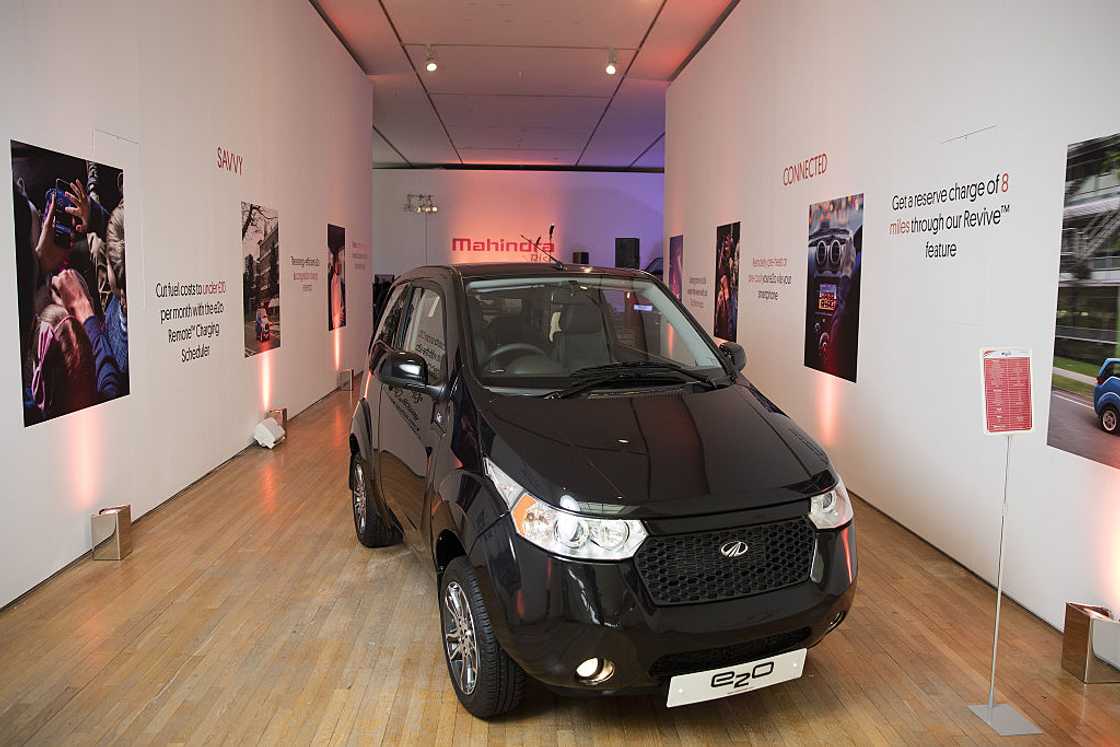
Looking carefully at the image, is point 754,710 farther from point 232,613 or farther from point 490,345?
point 232,613

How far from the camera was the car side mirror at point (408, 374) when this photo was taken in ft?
10.7

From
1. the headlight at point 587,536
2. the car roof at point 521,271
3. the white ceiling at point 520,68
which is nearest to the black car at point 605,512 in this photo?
the headlight at point 587,536

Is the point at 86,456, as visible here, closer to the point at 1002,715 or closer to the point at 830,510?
the point at 830,510

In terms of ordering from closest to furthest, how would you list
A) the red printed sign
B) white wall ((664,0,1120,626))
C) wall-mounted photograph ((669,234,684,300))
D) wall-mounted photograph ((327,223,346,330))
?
the red printed sign
white wall ((664,0,1120,626))
wall-mounted photograph ((327,223,346,330))
wall-mounted photograph ((669,234,684,300))

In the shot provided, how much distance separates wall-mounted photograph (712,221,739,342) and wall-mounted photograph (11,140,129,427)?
225 inches

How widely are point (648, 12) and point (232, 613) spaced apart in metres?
7.57

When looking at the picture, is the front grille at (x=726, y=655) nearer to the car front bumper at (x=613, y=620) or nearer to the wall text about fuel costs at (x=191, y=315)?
the car front bumper at (x=613, y=620)

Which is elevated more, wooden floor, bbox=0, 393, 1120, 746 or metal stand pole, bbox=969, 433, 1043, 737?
metal stand pole, bbox=969, 433, 1043, 737

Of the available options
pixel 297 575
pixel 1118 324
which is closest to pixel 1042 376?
pixel 1118 324

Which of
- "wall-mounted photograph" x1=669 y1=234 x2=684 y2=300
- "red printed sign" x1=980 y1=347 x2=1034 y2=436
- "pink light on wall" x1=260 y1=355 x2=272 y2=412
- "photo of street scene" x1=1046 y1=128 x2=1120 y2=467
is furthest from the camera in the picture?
"wall-mounted photograph" x1=669 y1=234 x2=684 y2=300

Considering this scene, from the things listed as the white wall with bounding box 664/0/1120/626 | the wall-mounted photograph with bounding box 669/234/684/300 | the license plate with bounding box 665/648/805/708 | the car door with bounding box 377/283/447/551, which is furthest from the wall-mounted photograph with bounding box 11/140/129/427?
the wall-mounted photograph with bounding box 669/234/684/300

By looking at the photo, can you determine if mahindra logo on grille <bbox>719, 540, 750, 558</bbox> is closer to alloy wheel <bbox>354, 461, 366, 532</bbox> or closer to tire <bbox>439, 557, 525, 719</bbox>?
tire <bbox>439, 557, 525, 719</bbox>

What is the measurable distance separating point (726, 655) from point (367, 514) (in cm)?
258

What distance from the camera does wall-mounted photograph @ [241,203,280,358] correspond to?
724cm
